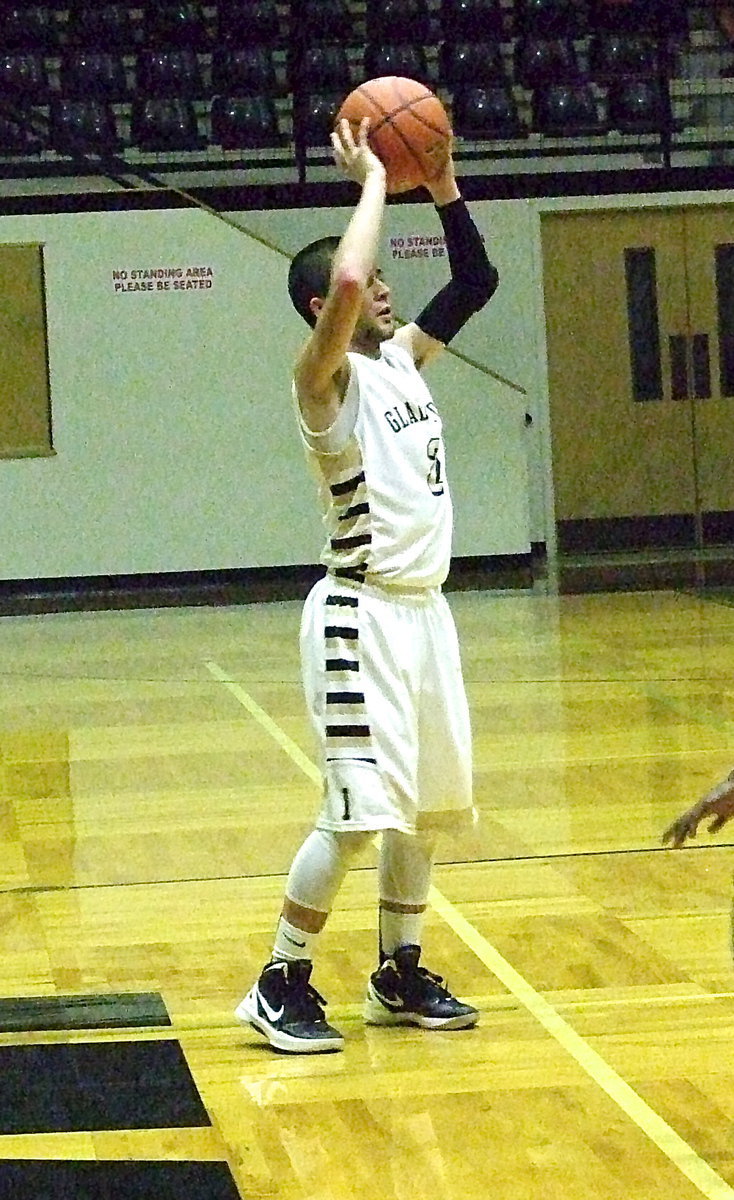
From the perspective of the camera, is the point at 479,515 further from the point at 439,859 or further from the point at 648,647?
the point at 439,859

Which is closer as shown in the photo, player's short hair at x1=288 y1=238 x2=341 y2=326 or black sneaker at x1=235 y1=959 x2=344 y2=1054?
black sneaker at x1=235 y1=959 x2=344 y2=1054

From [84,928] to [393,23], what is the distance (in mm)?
11596

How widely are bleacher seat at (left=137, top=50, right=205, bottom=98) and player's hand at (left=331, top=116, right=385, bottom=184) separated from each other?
11253mm

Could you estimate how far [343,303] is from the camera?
3.72m

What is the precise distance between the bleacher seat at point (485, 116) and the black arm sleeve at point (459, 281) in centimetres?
1063

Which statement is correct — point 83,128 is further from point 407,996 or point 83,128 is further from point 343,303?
point 407,996

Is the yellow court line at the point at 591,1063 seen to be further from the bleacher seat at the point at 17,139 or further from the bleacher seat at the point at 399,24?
the bleacher seat at the point at 399,24

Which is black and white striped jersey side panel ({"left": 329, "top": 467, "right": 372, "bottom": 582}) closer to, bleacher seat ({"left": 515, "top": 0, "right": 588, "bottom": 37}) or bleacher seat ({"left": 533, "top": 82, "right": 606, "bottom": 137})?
bleacher seat ({"left": 533, "top": 82, "right": 606, "bottom": 137})

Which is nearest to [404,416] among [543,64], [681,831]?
[681,831]

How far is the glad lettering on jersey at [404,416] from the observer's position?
13.0ft

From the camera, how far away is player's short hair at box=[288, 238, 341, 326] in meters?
4.05

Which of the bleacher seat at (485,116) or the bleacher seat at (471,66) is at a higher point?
the bleacher seat at (471,66)

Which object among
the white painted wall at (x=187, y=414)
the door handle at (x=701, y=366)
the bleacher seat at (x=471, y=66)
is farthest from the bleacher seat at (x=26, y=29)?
the door handle at (x=701, y=366)

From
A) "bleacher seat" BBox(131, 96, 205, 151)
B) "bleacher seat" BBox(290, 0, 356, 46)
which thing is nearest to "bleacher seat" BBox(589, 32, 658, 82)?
"bleacher seat" BBox(290, 0, 356, 46)
